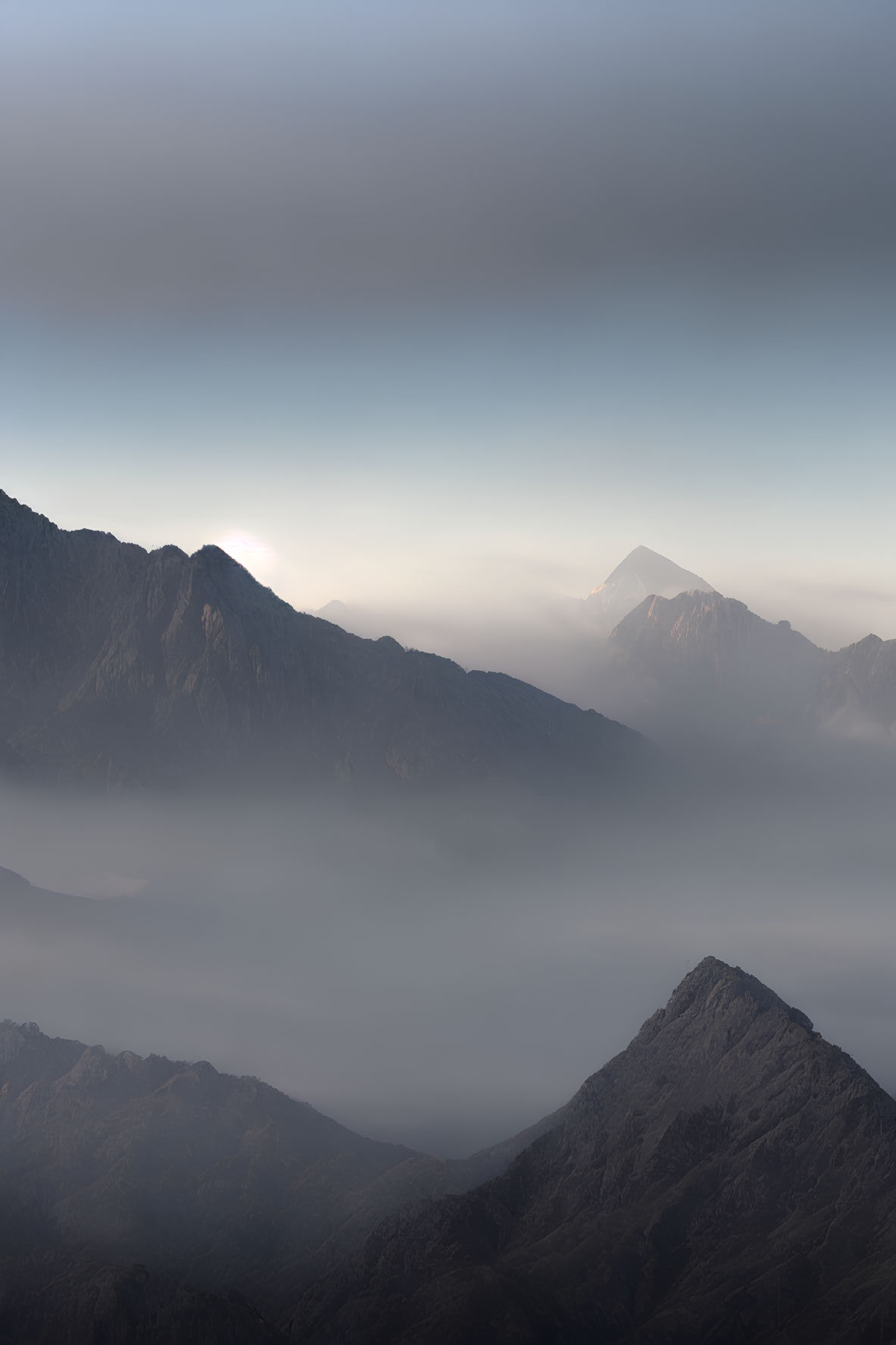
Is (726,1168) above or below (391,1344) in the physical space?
above

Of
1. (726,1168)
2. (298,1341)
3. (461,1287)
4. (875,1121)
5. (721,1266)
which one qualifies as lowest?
(298,1341)

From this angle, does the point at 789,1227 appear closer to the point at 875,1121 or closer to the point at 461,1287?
the point at 875,1121

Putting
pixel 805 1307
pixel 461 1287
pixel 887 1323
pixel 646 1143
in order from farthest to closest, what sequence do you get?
pixel 646 1143 → pixel 461 1287 → pixel 805 1307 → pixel 887 1323

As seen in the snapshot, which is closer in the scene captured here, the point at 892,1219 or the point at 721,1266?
the point at 892,1219

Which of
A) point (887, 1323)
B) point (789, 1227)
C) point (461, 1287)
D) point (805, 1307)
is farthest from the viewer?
point (461, 1287)

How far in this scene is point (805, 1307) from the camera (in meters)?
152

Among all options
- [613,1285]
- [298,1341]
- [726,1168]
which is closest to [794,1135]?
[726,1168]

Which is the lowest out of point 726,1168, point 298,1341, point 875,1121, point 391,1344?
point 298,1341

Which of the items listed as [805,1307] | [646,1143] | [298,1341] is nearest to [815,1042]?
[646,1143]

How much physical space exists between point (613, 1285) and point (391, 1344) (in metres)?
39.5

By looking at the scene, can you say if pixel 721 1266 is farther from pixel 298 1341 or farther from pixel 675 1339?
pixel 298 1341

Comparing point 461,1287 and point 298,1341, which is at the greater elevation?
point 461,1287

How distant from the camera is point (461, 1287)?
179m

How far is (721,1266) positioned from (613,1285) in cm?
1863
